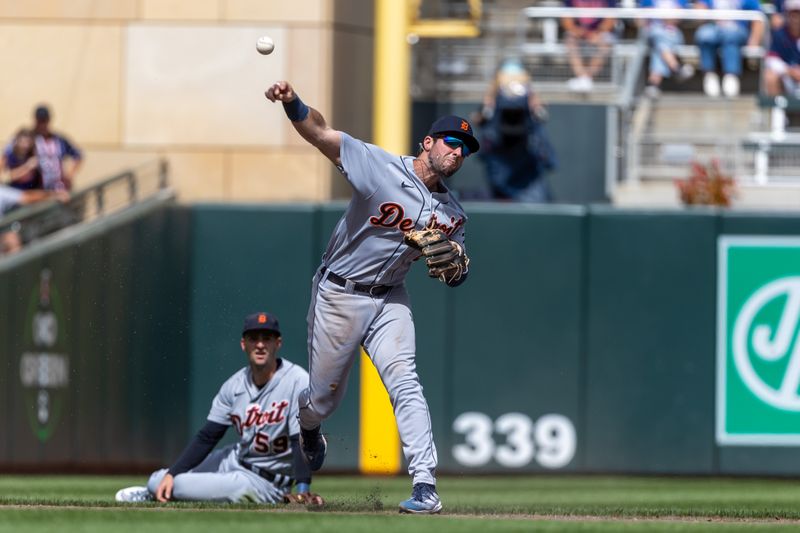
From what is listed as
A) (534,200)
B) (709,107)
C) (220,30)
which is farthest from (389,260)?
(709,107)

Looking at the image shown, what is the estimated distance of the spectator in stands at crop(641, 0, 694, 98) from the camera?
48.5ft

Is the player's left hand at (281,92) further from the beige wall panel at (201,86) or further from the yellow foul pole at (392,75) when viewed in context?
the beige wall panel at (201,86)

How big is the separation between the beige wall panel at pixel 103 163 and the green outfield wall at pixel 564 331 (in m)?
1.49

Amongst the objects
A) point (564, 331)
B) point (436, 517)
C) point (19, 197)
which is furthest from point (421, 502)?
point (19, 197)

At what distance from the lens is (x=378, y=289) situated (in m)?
7.61

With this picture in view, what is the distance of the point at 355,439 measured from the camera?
41.2 ft

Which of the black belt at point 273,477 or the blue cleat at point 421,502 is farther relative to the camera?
the black belt at point 273,477

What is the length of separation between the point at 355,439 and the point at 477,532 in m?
6.23

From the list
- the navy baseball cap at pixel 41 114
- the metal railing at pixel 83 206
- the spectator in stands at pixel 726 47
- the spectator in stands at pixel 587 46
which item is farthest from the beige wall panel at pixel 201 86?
the spectator in stands at pixel 726 47

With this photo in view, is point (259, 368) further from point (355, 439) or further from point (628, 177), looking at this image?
point (628, 177)

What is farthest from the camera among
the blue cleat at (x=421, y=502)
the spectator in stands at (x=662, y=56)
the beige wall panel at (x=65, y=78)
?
the spectator in stands at (x=662, y=56)

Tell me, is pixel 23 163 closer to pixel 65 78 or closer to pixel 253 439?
pixel 65 78

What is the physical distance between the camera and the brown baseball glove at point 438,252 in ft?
23.5

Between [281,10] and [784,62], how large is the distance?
4.67 metres
